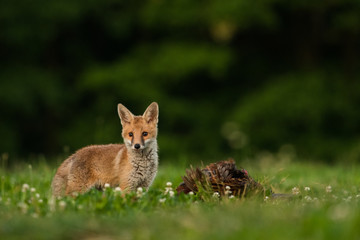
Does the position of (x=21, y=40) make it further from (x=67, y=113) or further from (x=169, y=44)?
(x=169, y=44)

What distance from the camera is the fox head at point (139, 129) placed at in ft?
24.8

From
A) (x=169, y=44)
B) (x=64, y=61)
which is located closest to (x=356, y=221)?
(x=169, y=44)

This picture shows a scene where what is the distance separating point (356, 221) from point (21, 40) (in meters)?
17.8

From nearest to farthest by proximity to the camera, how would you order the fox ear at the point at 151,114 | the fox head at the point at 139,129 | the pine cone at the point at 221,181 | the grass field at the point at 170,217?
the grass field at the point at 170,217
the pine cone at the point at 221,181
the fox head at the point at 139,129
the fox ear at the point at 151,114

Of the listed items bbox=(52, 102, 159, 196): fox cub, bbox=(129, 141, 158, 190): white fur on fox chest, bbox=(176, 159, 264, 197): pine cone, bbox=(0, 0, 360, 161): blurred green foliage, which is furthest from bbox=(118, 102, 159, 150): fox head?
bbox=(0, 0, 360, 161): blurred green foliage

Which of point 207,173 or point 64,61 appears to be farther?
point 64,61

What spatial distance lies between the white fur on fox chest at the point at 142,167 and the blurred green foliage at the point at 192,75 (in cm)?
1112

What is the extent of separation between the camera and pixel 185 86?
22.7 meters

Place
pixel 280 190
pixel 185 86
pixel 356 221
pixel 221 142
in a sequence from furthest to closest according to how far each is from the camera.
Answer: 1. pixel 185 86
2. pixel 221 142
3. pixel 280 190
4. pixel 356 221

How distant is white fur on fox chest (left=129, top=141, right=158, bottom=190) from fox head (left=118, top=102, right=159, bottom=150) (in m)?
0.11

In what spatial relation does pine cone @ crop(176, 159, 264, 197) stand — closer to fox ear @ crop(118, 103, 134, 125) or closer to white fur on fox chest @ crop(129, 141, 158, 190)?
white fur on fox chest @ crop(129, 141, 158, 190)

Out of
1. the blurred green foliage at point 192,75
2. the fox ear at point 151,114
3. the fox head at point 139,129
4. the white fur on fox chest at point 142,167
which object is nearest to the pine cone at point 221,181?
the white fur on fox chest at point 142,167

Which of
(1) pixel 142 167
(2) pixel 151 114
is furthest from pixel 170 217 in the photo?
(2) pixel 151 114

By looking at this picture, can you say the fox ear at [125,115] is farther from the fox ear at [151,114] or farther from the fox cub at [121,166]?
the fox ear at [151,114]
